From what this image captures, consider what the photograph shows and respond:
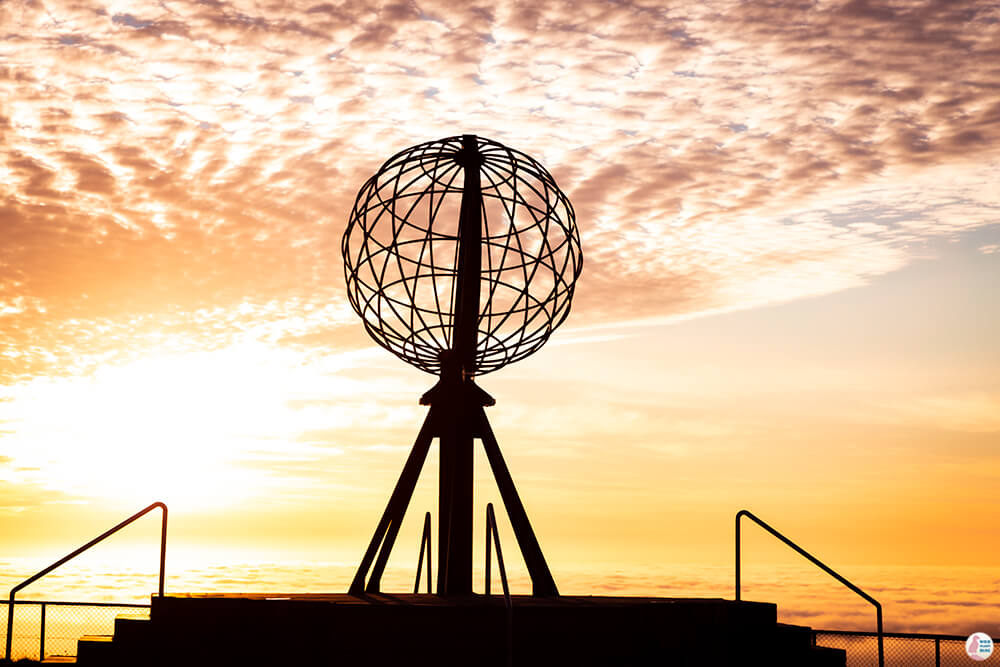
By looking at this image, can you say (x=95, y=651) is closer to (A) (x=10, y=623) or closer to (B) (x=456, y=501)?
(A) (x=10, y=623)

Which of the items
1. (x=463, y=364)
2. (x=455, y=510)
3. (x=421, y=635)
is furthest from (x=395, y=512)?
A: (x=421, y=635)

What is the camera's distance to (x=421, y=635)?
12.1 m

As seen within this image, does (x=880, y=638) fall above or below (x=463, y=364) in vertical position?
below

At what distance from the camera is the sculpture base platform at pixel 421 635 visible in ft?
39.5

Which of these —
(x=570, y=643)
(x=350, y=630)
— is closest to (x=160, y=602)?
(x=350, y=630)

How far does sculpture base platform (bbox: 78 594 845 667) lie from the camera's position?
12055 mm

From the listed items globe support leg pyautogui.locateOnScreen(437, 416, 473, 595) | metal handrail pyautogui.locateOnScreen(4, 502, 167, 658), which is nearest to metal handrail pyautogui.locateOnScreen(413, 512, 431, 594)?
globe support leg pyautogui.locateOnScreen(437, 416, 473, 595)

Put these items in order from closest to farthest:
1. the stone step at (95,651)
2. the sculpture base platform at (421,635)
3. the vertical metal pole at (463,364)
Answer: the sculpture base platform at (421,635) < the stone step at (95,651) < the vertical metal pole at (463,364)

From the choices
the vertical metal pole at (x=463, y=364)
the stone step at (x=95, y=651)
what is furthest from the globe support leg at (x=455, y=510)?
the stone step at (x=95, y=651)

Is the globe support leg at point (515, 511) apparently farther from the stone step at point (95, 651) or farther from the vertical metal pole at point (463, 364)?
the stone step at point (95, 651)

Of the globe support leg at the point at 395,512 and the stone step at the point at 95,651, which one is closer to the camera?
the stone step at the point at 95,651

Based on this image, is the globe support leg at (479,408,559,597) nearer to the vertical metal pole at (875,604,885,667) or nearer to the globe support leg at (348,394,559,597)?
the globe support leg at (348,394,559,597)

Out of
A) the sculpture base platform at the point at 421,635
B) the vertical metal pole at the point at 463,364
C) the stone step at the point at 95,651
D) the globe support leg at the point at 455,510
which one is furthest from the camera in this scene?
the vertical metal pole at the point at 463,364

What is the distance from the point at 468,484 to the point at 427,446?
0.86 m
